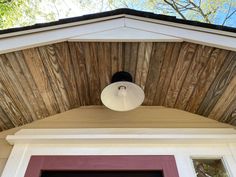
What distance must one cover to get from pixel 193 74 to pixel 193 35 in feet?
1.22

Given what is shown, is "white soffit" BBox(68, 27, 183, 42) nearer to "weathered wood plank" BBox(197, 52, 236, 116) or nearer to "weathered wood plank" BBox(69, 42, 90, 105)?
"weathered wood plank" BBox(69, 42, 90, 105)

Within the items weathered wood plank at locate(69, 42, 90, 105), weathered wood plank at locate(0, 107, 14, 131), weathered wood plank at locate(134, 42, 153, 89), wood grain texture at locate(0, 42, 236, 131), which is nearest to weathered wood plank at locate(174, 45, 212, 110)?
wood grain texture at locate(0, 42, 236, 131)

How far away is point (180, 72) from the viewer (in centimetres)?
208

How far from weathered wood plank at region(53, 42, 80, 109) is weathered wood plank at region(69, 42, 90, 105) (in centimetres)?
3

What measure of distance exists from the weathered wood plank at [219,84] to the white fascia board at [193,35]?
10 centimetres

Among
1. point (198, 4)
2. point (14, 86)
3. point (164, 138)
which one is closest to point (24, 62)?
point (14, 86)

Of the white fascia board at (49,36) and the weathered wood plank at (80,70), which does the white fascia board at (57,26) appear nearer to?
the white fascia board at (49,36)

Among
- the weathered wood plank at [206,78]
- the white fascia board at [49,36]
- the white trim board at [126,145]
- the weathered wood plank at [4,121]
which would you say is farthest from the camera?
the weathered wood plank at [4,121]

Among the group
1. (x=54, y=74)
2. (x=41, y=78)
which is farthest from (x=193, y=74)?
(x=41, y=78)

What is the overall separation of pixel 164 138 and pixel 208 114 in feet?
1.89

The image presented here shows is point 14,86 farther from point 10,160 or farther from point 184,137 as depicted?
point 184,137

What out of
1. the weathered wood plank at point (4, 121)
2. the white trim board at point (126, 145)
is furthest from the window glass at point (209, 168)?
the weathered wood plank at point (4, 121)

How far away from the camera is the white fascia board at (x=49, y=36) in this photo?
5.81 feet

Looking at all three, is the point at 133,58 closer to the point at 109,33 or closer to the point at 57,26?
the point at 109,33
